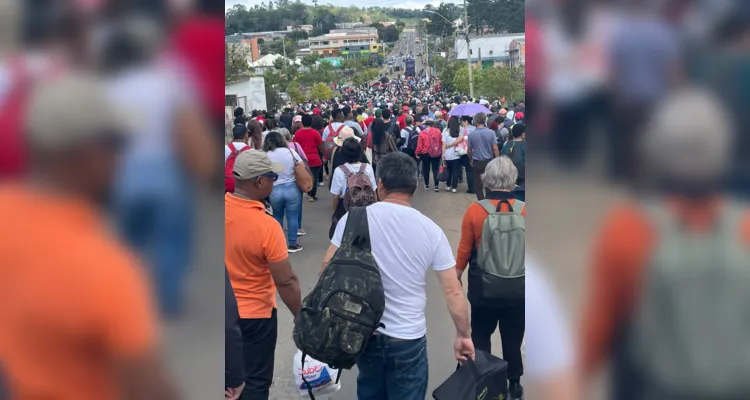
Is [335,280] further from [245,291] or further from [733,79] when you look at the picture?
[733,79]

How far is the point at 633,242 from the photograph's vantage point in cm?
95

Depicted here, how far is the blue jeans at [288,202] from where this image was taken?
6836 millimetres

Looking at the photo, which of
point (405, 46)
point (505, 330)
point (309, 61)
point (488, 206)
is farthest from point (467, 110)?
point (405, 46)

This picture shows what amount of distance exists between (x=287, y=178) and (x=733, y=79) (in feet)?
19.9

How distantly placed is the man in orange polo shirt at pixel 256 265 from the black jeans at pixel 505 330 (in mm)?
1251

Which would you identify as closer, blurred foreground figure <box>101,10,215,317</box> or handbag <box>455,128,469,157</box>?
blurred foreground figure <box>101,10,215,317</box>

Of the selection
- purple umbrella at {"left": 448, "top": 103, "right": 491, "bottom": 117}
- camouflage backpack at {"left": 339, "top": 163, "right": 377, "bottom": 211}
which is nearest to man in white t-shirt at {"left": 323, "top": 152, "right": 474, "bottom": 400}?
camouflage backpack at {"left": 339, "top": 163, "right": 377, "bottom": 211}

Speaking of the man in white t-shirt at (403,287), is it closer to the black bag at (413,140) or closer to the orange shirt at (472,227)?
the orange shirt at (472,227)

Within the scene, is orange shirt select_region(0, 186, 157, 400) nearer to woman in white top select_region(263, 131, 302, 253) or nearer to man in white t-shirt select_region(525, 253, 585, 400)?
man in white t-shirt select_region(525, 253, 585, 400)

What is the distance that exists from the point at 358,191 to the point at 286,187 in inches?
74.0

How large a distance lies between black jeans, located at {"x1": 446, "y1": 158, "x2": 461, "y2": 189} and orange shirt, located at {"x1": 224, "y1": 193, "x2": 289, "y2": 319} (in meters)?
8.27

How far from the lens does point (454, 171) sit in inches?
436

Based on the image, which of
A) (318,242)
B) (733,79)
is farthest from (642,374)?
(318,242)

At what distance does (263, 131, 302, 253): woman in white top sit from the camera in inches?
255
